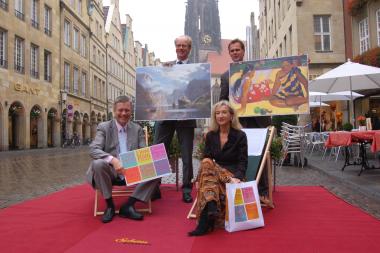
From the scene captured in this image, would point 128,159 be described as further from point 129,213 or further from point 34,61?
point 34,61

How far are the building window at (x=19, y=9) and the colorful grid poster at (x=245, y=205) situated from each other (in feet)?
81.0

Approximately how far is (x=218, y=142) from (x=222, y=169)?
0.40 metres

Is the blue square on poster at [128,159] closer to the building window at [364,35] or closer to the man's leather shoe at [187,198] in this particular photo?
the man's leather shoe at [187,198]

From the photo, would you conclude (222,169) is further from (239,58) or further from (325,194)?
(325,194)

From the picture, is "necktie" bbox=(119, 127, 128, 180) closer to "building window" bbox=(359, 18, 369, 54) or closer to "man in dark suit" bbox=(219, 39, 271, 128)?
"man in dark suit" bbox=(219, 39, 271, 128)

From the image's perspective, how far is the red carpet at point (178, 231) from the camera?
11.4 feet

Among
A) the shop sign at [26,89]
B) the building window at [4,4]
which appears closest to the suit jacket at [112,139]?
the shop sign at [26,89]

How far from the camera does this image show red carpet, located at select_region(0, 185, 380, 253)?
348 cm

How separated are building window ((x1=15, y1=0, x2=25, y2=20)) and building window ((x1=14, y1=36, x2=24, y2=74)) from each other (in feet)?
4.61

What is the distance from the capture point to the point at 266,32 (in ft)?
127

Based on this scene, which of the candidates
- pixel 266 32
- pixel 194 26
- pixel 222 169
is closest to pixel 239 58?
pixel 222 169

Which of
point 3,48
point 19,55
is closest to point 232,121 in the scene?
point 3,48

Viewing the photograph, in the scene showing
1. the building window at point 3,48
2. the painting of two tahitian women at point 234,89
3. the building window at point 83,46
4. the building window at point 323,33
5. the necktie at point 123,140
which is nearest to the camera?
the necktie at point 123,140

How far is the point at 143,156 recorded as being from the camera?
482 centimetres
